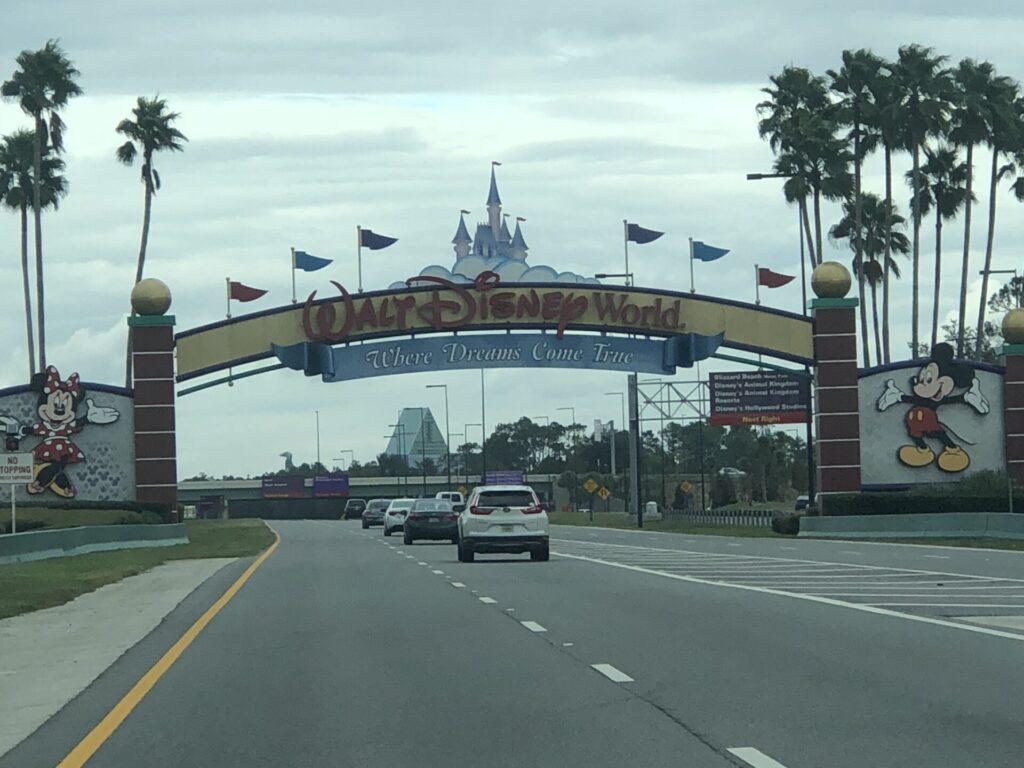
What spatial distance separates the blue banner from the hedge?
6.86 m

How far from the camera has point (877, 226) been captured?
285 feet

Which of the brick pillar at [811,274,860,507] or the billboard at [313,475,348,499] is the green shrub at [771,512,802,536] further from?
the billboard at [313,475,348,499]

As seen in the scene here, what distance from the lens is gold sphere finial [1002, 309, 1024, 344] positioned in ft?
199

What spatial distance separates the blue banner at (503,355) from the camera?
6078 cm

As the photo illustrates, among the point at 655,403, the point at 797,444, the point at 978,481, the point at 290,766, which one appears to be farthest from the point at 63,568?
the point at 797,444

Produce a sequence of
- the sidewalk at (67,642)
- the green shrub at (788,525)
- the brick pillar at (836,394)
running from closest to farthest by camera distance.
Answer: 1. the sidewalk at (67,642)
2. the brick pillar at (836,394)
3. the green shrub at (788,525)

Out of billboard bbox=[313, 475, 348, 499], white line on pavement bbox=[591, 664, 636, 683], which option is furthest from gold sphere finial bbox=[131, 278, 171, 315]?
billboard bbox=[313, 475, 348, 499]

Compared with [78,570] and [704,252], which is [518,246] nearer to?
[704,252]

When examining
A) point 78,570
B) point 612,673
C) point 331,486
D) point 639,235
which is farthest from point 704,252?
point 331,486

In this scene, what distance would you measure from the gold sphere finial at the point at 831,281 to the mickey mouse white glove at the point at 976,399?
5.35 m

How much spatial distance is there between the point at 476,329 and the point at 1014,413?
1828 centimetres

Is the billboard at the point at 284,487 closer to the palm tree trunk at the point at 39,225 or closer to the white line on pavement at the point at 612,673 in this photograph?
the palm tree trunk at the point at 39,225

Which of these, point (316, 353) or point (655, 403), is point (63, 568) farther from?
point (655, 403)

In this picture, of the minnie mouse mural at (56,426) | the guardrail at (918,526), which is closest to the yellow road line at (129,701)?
→ the guardrail at (918,526)
